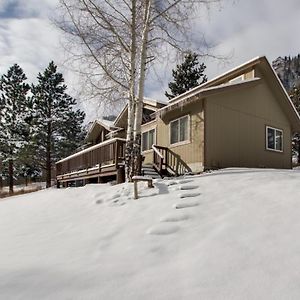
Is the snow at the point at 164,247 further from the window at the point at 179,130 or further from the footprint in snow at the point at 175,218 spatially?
the window at the point at 179,130

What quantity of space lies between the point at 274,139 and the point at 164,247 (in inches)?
502

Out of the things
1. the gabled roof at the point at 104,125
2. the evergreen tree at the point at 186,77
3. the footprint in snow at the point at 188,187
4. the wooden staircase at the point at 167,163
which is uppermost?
the evergreen tree at the point at 186,77

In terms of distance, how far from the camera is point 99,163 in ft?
49.5

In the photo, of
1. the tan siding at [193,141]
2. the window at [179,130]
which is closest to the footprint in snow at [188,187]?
the tan siding at [193,141]

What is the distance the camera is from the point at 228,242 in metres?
5.03

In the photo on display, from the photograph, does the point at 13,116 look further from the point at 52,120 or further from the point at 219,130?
the point at 219,130

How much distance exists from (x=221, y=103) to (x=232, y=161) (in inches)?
91.6

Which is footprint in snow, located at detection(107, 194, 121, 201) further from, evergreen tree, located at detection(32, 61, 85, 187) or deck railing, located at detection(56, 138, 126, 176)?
evergreen tree, located at detection(32, 61, 85, 187)

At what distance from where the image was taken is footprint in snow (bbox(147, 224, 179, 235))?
5.85 m

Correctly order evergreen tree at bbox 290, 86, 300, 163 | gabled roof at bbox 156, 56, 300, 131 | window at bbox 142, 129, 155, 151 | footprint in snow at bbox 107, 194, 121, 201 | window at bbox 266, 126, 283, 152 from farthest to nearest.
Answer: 1. evergreen tree at bbox 290, 86, 300, 163
2. window at bbox 142, 129, 155, 151
3. window at bbox 266, 126, 283, 152
4. gabled roof at bbox 156, 56, 300, 131
5. footprint in snow at bbox 107, 194, 121, 201

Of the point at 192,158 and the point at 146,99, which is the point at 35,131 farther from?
the point at 192,158

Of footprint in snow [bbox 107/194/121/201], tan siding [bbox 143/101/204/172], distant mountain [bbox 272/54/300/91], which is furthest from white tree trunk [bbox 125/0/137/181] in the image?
distant mountain [bbox 272/54/300/91]

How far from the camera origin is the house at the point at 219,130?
1335 cm

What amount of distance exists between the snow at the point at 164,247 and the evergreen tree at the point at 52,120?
22.6m
